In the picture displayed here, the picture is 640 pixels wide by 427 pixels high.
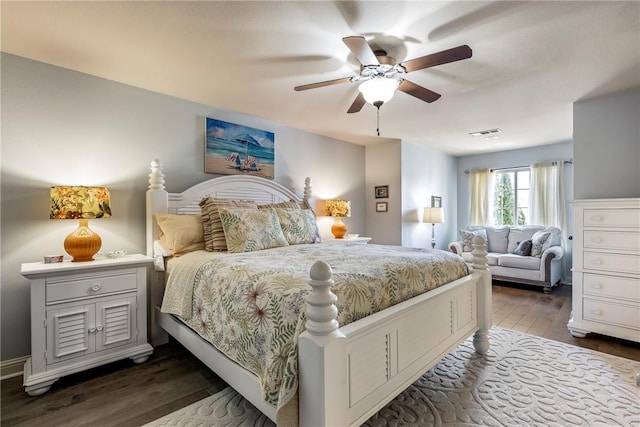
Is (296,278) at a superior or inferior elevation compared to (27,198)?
inferior

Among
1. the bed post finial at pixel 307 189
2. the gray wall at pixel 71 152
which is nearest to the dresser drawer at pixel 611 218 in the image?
the bed post finial at pixel 307 189

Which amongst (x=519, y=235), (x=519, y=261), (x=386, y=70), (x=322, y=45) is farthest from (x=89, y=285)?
(x=519, y=235)

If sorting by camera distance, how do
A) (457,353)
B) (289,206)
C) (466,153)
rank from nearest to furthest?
(457,353), (289,206), (466,153)

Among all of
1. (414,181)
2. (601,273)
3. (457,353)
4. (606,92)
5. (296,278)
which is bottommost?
A: (457,353)

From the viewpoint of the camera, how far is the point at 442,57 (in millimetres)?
1738

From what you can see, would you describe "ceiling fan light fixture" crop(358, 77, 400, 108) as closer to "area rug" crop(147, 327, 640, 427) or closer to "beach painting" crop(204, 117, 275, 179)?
"beach painting" crop(204, 117, 275, 179)

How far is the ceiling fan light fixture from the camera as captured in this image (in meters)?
2.01

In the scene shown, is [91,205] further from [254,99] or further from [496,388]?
[496,388]

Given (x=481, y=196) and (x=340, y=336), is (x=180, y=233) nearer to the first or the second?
(x=340, y=336)

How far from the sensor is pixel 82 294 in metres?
2.09

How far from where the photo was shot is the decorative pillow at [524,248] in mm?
4625

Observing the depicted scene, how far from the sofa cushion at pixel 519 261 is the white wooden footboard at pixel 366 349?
9.85 ft

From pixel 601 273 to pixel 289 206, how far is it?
305 cm

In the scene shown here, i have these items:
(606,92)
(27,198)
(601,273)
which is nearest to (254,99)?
(27,198)
